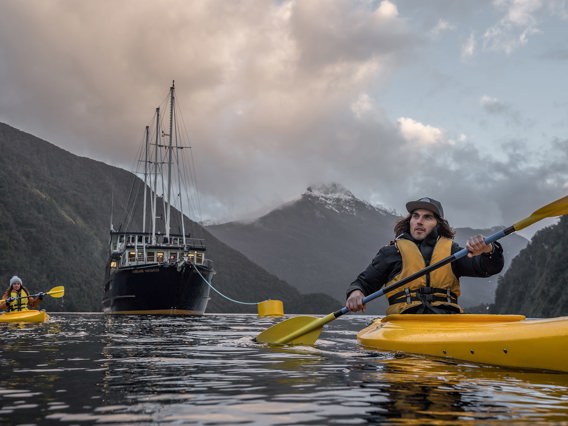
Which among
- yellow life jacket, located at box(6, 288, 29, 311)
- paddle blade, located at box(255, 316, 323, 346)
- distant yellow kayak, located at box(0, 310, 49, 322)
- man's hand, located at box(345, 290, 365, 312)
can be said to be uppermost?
yellow life jacket, located at box(6, 288, 29, 311)

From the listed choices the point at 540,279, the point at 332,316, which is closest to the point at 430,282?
the point at 332,316

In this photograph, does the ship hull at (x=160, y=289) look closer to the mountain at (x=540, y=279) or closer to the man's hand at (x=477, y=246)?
the man's hand at (x=477, y=246)

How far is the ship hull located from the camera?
45.7 m

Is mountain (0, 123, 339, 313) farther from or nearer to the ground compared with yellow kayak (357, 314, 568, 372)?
farther from the ground

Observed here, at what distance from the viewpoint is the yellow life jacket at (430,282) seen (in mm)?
8891

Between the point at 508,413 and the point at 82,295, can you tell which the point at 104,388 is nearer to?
the point at 508,413

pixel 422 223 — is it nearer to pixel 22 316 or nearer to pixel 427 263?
pixel 427 263

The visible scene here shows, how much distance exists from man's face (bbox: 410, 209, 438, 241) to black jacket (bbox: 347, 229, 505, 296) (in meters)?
0.08

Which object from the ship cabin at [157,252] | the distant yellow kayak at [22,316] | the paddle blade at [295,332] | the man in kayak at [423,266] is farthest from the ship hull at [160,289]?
the man in kayak at [423,266]

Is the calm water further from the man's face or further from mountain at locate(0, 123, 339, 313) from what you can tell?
mountain at locate(0, 123, 339, 313)

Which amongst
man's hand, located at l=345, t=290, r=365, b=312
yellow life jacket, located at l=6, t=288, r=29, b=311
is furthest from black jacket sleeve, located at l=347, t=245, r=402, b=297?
yellow life jacket, located at l=6, t=288, r=29, b=311

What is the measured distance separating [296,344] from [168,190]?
4425 cm

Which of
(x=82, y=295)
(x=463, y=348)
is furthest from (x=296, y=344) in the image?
(x=82, y=295)

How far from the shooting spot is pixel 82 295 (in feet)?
452
